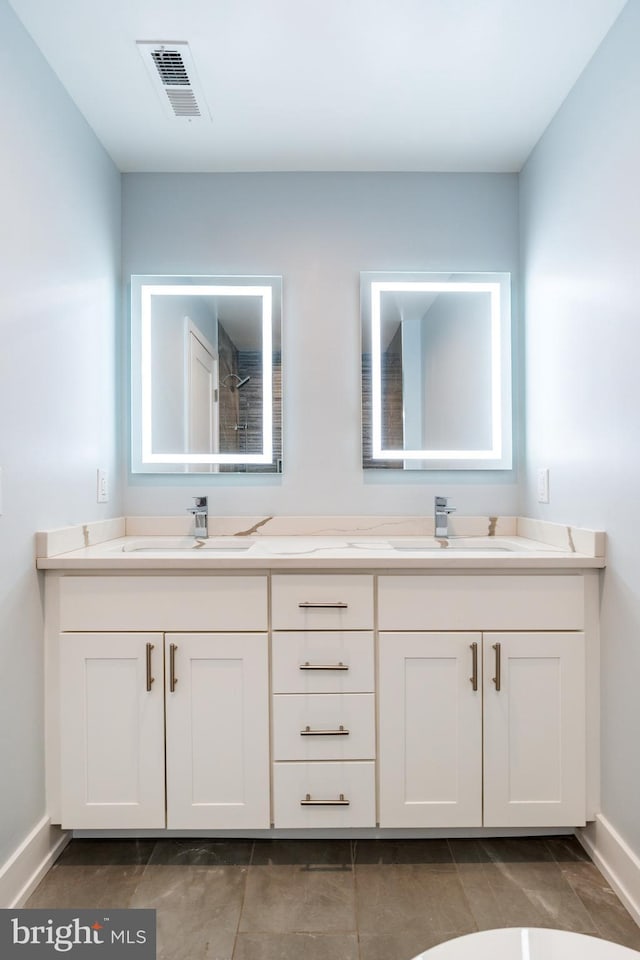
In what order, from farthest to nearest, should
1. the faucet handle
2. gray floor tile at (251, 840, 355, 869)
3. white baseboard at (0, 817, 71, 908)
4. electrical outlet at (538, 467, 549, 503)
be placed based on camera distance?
the faucet handle < electrical outlet at (538, 467, 549, 503) < gray floor tile at (251, 840, 355, 869) < white baseboard at (0, 817, 71, 908)

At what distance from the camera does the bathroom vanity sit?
63.3 inches

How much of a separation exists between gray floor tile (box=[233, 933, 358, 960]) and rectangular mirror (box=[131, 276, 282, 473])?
1410mm

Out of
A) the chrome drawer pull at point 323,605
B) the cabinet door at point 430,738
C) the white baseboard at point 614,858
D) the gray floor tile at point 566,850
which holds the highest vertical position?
the chrome drawer pull at point 323,605

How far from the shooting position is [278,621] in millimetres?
1628

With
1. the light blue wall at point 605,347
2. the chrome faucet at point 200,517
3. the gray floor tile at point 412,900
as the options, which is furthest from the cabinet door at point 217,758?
the light blue wall at point 605,347

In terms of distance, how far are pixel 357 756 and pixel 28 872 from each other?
921mm

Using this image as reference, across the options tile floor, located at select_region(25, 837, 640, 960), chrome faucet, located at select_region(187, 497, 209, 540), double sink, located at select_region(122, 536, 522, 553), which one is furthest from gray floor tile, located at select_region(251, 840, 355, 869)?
chrome faucet, located at select_region(187, 497, 209, 540)

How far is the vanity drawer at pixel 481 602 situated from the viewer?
1632 mm

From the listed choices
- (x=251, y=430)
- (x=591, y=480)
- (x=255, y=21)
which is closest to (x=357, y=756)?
(x=591, y=480)

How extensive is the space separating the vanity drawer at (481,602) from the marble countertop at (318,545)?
0.04 m

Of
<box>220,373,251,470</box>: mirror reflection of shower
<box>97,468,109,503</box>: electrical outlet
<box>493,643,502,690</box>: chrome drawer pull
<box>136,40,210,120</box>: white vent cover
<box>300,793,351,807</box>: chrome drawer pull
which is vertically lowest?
<box>300,793,351,807</box>: chrome drawer pull

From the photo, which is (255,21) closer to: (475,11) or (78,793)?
(475,11)

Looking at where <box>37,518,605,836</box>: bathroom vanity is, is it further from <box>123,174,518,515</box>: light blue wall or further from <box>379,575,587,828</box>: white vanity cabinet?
<box>123,174,518,515</box>: light blue wall

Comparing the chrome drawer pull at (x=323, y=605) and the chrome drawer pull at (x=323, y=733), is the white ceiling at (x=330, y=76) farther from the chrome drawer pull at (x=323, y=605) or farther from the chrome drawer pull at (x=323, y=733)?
the chrome drawer pull at (x=323, y=733)
